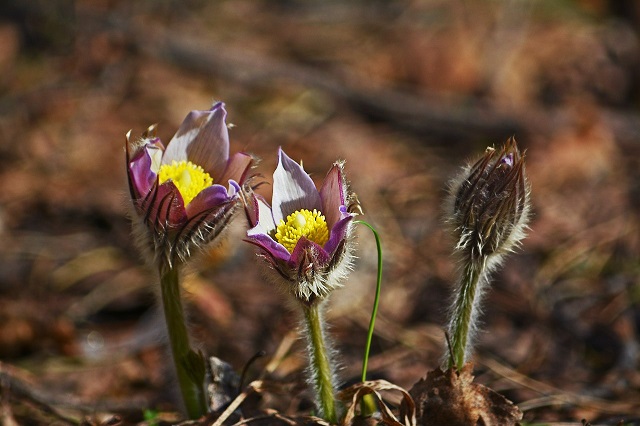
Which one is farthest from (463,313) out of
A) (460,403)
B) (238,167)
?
(238,167)

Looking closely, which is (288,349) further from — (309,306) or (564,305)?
(564,305)

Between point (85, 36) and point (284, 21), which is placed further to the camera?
point (284, 21)

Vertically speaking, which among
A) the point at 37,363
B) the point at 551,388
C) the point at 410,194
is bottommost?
the point at 551,388

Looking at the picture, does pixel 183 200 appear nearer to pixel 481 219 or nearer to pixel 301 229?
pixel 301 229

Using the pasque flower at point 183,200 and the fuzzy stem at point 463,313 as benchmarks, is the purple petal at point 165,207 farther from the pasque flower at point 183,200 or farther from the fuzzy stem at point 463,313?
the fuzzy stem at point 463,313

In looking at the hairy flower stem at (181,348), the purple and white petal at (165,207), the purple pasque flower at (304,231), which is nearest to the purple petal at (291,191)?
the purple pasque flower at (304,231)

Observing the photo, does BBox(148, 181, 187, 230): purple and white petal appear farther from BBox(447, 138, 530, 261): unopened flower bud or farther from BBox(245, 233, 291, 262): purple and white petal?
BBox(447, 138, 530, 261): unopened flower bud

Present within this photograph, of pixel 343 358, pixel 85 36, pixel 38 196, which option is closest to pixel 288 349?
pixel 343 358
